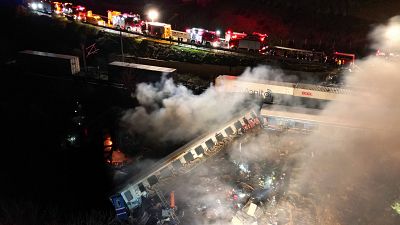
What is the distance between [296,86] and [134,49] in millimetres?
12344

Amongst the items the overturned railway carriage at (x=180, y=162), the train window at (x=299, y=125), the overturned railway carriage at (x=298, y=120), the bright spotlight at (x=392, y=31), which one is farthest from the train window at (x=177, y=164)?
the bright spotlight at (x=392, y=31)

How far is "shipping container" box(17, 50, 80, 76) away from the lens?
1914 cm

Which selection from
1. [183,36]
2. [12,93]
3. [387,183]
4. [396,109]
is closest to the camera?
[387,183]

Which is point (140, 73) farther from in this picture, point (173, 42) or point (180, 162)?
point (180, 162)

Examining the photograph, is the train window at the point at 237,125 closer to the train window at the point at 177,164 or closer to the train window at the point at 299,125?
the train window at the point at 299,125

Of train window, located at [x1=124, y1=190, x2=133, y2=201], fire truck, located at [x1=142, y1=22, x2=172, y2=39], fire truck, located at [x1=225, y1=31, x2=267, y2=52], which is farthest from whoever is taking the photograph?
fire truck, located at [x1=142, y1=22, x2=172, y2=39]

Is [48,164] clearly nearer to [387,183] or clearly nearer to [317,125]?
[317,125]

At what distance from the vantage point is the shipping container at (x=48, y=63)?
62.8 ft

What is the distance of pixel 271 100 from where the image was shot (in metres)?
15.6

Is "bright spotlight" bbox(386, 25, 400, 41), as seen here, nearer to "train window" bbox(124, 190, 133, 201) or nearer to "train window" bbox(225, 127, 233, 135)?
"train window" bbox(225, 127, 233, 135)

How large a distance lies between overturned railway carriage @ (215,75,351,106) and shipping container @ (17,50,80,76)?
9240 mm

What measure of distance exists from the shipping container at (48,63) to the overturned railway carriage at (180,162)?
10684mm

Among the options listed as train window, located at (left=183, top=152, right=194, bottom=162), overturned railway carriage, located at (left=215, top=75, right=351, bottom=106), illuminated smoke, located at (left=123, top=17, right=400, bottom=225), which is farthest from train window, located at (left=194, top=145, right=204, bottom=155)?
overturned railway carriage, located at (left=215, top=75, right=351, bottom=106)

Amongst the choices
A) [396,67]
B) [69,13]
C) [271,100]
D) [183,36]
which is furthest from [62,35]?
[396,67]
